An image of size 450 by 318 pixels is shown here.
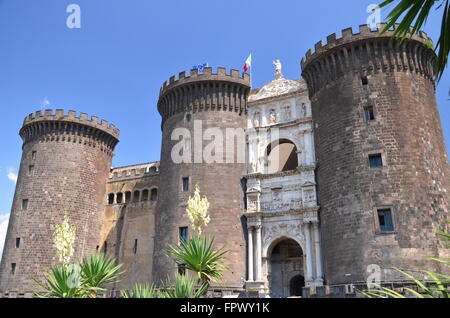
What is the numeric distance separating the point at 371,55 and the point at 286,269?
15092 millimetres

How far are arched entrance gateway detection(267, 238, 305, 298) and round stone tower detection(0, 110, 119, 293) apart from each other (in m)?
A: 15.5

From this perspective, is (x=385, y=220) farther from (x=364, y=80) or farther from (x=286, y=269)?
(x=364, y=80)

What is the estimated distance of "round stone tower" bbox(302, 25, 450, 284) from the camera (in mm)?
21234

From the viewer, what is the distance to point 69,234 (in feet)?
52.7

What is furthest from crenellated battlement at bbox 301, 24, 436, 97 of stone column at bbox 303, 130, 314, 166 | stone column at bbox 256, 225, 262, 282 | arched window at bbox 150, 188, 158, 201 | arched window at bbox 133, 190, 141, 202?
arched window at bbox 133, 190, 141, 202

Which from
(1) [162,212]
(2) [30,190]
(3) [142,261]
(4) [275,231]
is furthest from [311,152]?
(2) [30,190]

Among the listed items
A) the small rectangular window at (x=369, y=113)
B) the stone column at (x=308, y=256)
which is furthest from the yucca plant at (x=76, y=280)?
the small rectangular window at (x=369, y=113)

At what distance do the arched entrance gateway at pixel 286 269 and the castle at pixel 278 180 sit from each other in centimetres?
8

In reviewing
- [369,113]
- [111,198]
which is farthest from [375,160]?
Result: [111,198]

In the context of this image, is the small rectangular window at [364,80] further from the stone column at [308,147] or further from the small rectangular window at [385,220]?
the small rectangular window at [385,220]

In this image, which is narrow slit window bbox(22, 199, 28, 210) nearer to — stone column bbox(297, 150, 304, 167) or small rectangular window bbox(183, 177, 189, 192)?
small rectangular window bbox(183, 177, 189, 192)
